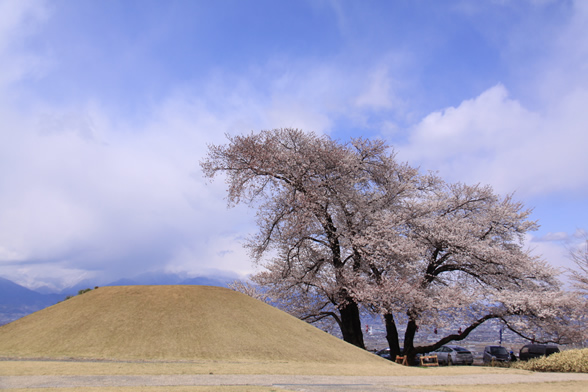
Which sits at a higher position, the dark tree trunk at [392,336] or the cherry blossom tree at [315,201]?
the cherry blossom tree at [315,201]

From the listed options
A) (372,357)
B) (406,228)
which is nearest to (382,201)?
(406,228)

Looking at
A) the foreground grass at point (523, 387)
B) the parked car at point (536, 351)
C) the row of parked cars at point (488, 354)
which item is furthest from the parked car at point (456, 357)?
the foreground grass at point (523, 387)

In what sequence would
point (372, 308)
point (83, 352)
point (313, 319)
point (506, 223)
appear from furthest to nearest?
1. point (313, 319)
2. point (506, 223)
3. point (372, 308)
4. point (83, 352)

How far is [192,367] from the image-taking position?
13.7 metres

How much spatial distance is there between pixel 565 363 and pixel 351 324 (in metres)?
12.3

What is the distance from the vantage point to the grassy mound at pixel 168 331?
50.3ft

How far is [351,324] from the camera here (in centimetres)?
2761

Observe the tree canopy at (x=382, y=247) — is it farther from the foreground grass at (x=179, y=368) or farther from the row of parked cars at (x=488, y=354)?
the foreground grass at (x=179, y=368)

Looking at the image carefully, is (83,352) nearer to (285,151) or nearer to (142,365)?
(142,365)

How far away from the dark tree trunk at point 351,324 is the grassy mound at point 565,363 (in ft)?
33.4

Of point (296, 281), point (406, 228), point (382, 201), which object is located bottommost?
point (296, 281)

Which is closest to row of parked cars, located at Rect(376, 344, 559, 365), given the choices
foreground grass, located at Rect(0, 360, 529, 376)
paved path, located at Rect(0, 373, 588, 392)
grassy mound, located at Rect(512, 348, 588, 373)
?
grassy mound, located at Rect(512, 348, 588, 373)

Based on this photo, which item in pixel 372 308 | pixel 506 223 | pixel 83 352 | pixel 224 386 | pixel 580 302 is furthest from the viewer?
pixel 506 223

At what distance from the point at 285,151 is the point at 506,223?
16.7m
